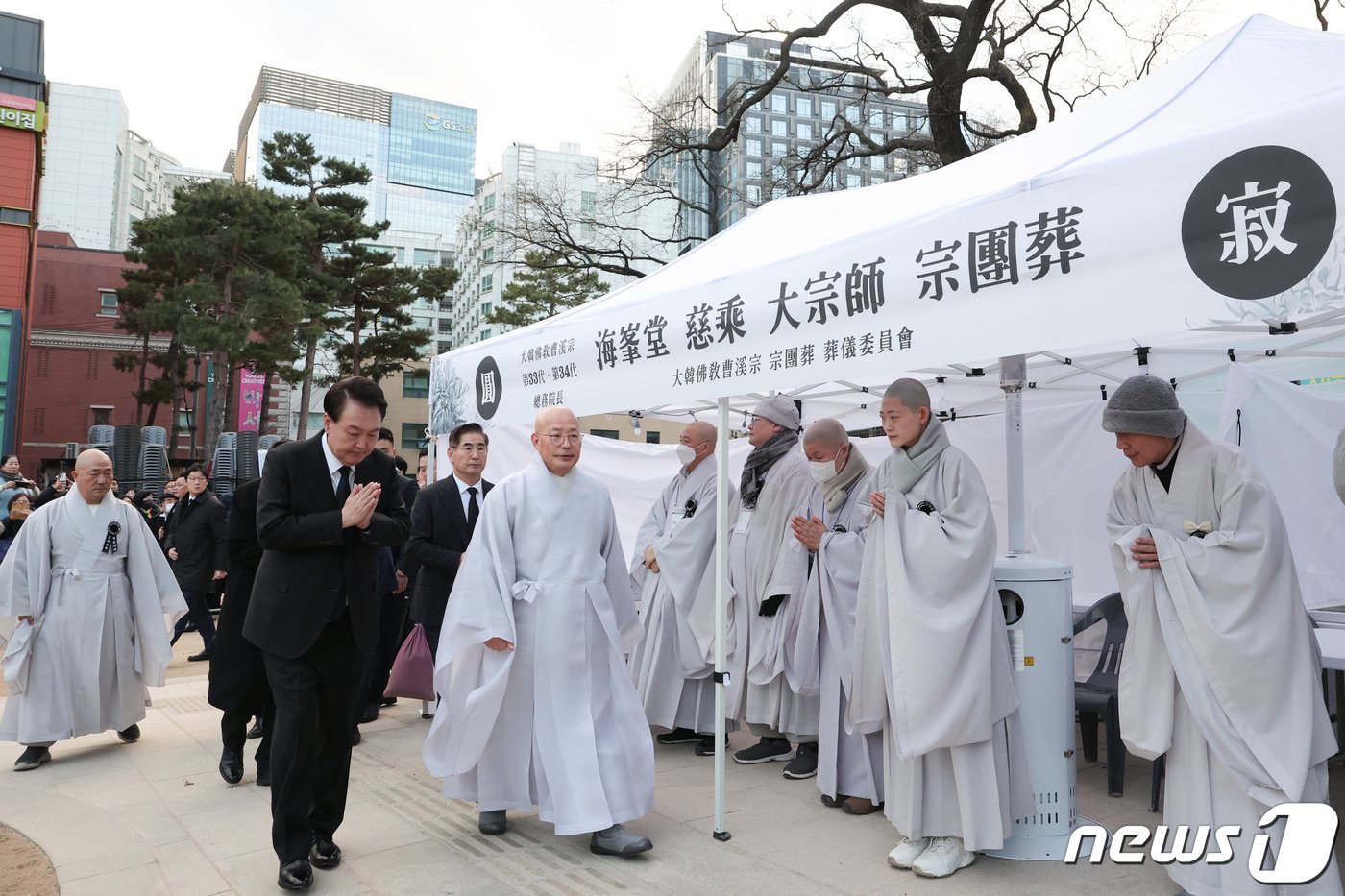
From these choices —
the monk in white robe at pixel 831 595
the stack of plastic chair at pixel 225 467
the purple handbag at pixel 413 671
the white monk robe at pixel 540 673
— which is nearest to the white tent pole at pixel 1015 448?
the monk in white robe at pixel 831 595

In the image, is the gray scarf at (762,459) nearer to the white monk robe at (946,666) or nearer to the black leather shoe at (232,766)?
the white monk robe at (946,666)

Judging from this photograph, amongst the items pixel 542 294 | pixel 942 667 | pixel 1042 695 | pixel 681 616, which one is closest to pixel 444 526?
pixel 681 616

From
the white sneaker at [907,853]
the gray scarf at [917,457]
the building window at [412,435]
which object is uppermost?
the building window at [412,435]

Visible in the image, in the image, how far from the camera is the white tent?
2.22 m

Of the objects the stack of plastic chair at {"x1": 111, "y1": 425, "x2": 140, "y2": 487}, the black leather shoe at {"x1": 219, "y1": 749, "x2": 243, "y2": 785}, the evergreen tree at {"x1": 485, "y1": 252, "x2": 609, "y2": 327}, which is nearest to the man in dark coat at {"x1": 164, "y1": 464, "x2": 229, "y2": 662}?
the black leather shoe at {"x1": 219, "y1": 749, "x2": 243, "y2": 785}

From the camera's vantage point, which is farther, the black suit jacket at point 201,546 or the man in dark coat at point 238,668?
the black suit jacket at point 201,546

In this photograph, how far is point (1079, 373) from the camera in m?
5.94

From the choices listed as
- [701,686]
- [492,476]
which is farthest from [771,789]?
[492,476]

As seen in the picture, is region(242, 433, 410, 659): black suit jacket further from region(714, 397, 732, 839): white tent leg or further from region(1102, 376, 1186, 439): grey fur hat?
region(1102, 376, 1186, 439): grey fur hat

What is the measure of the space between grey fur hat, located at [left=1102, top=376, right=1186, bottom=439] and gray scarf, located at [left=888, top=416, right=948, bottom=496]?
66cm

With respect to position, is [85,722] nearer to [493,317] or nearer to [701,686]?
[701,686]

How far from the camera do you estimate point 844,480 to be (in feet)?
15.0

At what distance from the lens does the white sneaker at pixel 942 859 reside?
3268mm

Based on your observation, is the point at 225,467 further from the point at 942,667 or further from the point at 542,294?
the point at 942,667
